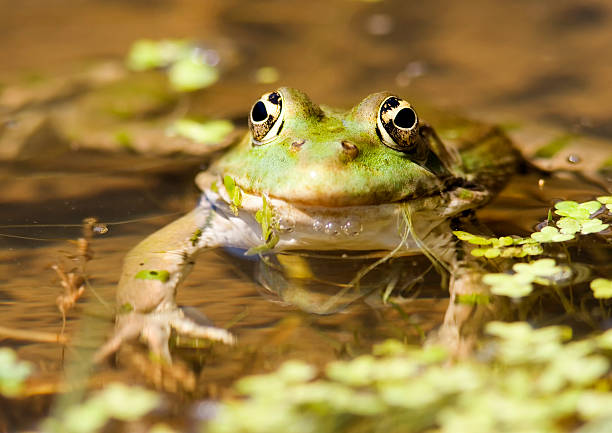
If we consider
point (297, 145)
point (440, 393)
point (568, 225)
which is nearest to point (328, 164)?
point (297, 145)

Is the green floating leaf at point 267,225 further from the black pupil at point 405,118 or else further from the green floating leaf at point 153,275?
the black pupil at point 405,118

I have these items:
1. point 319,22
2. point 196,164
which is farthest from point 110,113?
point 319,22

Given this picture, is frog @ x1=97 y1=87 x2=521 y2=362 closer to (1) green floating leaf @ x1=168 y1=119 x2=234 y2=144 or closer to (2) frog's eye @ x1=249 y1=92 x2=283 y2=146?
(2) frog's eye @ x1=249 y1=92 x2=283 y2=146

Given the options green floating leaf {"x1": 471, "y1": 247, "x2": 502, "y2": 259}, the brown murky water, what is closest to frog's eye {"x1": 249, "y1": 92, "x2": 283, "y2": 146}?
the brown murky water

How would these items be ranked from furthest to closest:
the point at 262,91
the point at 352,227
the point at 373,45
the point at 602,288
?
the point at 373,45 < the point at 262,91 < the point at 352,227 < the point at 602,288

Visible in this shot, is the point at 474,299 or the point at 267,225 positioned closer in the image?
the point at 474,299

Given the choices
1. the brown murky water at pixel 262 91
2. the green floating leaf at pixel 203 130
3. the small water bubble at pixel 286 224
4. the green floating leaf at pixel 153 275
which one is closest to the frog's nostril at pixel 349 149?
the small water bubble at pixel 286 224

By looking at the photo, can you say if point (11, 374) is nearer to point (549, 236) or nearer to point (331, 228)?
point (331, 228)
